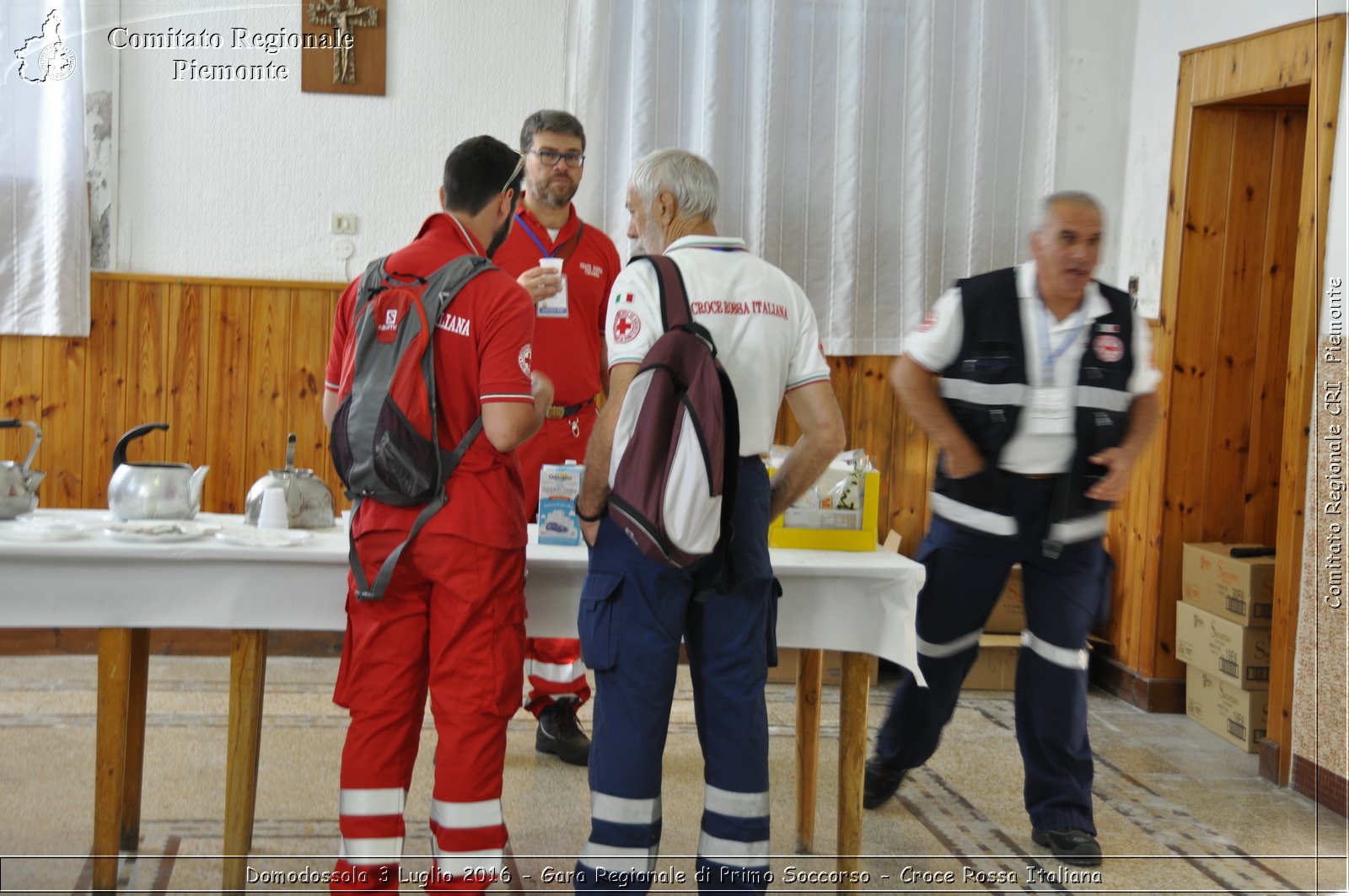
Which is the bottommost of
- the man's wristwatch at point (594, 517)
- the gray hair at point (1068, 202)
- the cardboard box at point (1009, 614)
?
the cardboard box at point (1009, 614)

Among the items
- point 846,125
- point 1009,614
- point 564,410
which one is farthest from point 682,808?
point 846,125

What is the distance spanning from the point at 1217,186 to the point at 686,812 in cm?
317

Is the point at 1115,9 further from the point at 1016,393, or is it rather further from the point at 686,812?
the point at 686,812

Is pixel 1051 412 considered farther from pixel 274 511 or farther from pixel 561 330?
pixel 274 511

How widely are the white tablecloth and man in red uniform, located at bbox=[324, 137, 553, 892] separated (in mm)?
231

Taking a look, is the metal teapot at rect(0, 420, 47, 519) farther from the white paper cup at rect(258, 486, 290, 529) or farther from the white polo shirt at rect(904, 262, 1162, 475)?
the white polo shirt at rect(904, 262, 1162, 475)

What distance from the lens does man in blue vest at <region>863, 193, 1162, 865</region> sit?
3.14m

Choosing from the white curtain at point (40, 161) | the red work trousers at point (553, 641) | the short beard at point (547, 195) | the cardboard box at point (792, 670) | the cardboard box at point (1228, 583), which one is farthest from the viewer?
the cardboard box at point (792, 670)

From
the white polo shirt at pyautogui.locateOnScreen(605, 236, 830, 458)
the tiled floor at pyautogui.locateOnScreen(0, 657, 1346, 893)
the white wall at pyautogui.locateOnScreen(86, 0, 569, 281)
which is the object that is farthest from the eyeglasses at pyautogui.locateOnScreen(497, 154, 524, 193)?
the white wall at pyautogui.locateOnScreen(86, 0, 569, 281)

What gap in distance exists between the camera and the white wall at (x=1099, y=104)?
5.12 m

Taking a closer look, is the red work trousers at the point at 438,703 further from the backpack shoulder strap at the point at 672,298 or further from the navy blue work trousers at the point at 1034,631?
the navy blue work trousers at the point at 1034,631

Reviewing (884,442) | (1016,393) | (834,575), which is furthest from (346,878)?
(884,442)

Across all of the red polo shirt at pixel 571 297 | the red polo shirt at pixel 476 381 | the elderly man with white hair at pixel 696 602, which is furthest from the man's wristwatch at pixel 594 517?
the red polo shirt at pixel 571 297

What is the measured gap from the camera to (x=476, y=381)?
8.13ft
